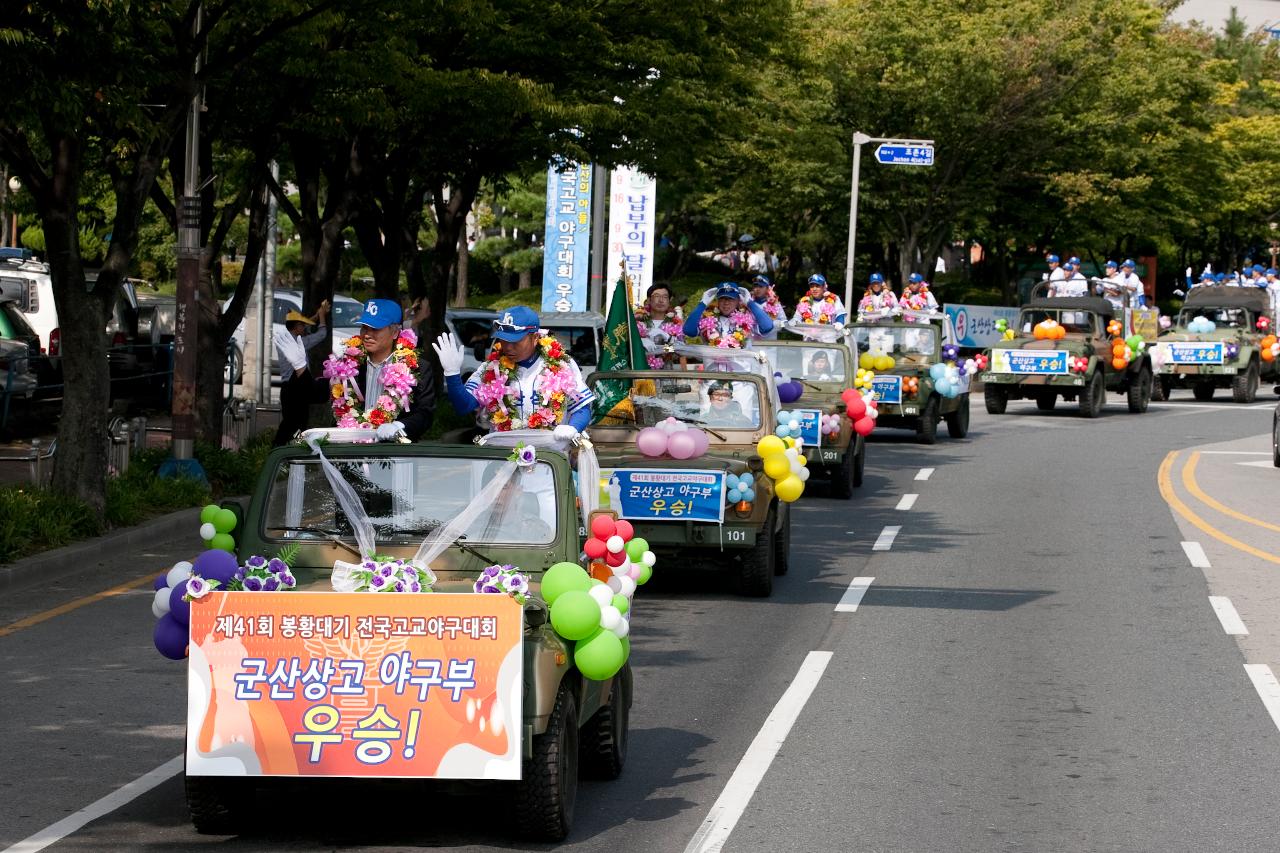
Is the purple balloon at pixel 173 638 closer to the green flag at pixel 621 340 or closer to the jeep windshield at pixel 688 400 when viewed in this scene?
the jeep windshield at pixel 688 400

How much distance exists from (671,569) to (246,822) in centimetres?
765

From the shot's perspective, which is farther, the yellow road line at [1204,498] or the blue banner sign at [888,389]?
the blue banner sign at [888,389]

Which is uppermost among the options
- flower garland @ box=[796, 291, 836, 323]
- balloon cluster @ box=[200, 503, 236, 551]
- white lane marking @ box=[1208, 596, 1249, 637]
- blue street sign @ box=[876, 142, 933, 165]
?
blue street sign @ box=[876, 142, 933, 165]

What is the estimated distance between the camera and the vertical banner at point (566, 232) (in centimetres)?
3719

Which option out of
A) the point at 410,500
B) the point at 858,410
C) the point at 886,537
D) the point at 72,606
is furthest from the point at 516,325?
the point at 858,410

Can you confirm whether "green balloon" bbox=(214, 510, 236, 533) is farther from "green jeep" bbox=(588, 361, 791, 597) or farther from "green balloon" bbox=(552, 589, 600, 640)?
"green jeep" bbox=(588, 361, 791, 597)

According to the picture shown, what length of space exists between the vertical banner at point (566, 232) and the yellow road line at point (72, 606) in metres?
23.9

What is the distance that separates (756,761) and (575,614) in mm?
2069

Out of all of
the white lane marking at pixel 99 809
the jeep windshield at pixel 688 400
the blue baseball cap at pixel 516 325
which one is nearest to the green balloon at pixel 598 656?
the white lane marking at pixel 99 809

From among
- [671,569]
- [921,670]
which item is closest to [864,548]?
[671,569]

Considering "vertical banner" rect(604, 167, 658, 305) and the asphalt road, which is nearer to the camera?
the asphalt road

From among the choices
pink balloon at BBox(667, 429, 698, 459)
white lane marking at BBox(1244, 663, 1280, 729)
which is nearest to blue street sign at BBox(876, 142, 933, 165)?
pink balloon at BBox(667, 429, 698, 459)

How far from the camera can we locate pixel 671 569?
567 inches

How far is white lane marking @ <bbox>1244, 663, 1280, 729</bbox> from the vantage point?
10.0m
